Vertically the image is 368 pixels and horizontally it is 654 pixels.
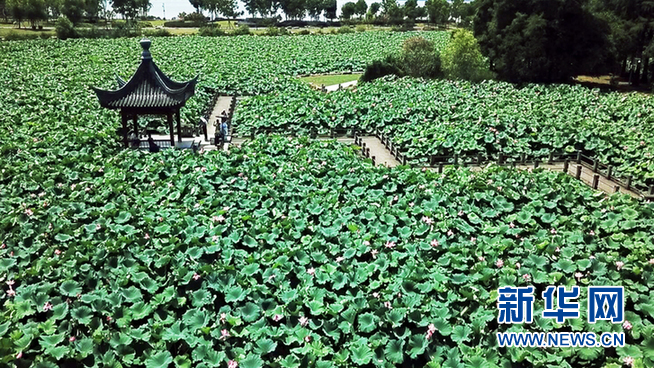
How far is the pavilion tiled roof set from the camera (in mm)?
16078

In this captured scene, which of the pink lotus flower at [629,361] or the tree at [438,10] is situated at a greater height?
the tree at [438,10]

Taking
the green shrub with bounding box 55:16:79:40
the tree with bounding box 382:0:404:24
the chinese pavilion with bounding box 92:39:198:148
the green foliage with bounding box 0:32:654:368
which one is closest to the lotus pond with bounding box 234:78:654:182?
the green foliage with bounding box 0:32:654:368

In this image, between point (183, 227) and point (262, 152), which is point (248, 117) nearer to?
point (262, 152)

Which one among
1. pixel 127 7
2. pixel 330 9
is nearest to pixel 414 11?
pixel 330 9

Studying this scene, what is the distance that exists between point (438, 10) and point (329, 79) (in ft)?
216

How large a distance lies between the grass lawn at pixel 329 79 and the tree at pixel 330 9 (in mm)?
71195

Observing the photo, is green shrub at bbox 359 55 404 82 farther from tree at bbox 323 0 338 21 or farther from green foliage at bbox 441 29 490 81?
tree at bbox 323 0 338 21

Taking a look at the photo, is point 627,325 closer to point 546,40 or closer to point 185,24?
point 546,40

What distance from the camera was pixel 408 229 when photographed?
391 inches

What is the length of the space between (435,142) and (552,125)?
4909 millimetres

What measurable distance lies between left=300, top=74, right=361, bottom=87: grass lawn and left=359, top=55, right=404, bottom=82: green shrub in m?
3.29

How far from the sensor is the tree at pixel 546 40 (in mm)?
28750

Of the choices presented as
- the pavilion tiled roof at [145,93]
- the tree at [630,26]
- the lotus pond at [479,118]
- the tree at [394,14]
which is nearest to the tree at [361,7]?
the tree at [394,14]

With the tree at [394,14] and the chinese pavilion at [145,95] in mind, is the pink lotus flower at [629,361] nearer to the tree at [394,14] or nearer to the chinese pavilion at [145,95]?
the chinese pavilion at [145,95]
